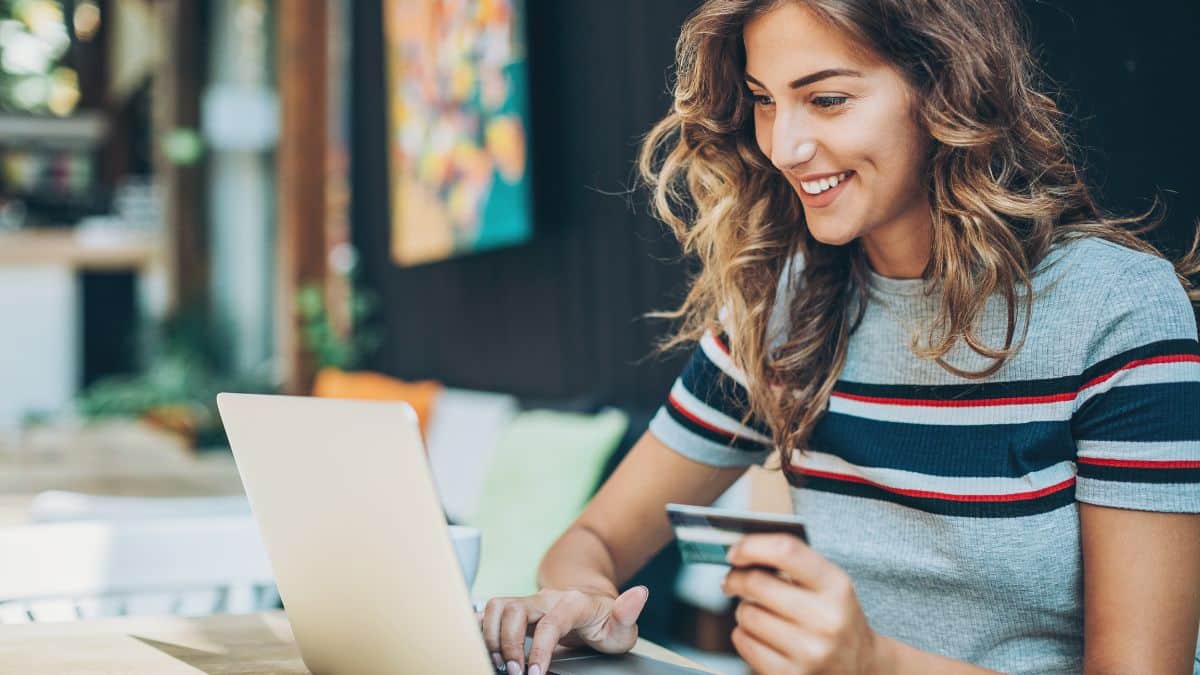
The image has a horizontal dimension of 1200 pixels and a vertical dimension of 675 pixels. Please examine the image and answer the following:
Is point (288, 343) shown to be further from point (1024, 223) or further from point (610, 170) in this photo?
point (1024, 223)

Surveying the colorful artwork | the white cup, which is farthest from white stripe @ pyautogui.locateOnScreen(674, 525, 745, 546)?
the colorful artwork

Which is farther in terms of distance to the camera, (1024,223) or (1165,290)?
(1024,223)

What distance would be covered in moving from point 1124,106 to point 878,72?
0.59 m

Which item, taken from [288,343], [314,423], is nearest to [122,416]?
[288,343]

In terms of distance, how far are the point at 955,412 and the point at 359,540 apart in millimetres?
629

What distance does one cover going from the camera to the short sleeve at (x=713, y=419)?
144 centimetres

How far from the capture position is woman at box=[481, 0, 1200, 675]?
41.2 inches

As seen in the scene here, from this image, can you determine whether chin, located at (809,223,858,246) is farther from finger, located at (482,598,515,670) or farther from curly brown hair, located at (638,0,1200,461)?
finger, located at (482,598,515,670)

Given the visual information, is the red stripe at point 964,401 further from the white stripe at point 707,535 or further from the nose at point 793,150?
the white stripe at point 707,535

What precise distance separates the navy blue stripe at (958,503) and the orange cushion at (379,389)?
8.38 feet

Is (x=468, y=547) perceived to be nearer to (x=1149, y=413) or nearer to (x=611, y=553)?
(x=611, y=553)

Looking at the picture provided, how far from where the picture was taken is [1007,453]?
3.84 ft

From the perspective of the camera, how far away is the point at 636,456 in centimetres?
146

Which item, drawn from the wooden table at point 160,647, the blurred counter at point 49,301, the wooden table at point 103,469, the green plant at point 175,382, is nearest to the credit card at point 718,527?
the wooden table at point 160,647
